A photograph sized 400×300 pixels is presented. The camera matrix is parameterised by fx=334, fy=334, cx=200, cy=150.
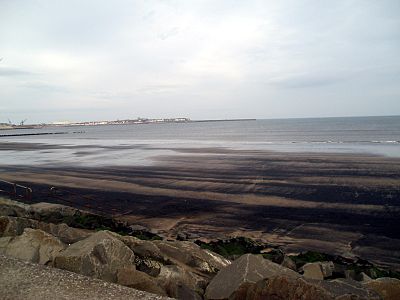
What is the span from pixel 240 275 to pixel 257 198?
11.4 meters

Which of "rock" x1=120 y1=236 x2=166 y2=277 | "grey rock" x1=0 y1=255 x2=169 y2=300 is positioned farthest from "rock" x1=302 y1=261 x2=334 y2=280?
"grey rock" x1=0 y1=255 x2=169 y2=300

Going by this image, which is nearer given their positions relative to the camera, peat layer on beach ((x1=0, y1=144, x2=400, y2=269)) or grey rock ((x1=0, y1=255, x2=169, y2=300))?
grey rock ((x1=0, y1=255, x2=169, y2=300))

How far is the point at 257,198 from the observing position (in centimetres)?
1644

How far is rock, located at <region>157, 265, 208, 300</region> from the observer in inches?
203

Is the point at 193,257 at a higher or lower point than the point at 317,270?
higher

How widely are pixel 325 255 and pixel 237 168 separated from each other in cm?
1594

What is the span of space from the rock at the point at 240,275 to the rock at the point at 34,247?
290 centimetres

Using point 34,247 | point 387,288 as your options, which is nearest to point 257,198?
point 387,288

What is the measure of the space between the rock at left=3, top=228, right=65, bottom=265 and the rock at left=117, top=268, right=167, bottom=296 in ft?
5.48

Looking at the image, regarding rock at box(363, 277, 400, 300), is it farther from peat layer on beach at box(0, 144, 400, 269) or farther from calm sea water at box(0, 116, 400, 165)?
calm sea water at box(0, 116, 400, 165)

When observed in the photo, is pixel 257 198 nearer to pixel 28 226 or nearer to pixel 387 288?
pixel 28 226

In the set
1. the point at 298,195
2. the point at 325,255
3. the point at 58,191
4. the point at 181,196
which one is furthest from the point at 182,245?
the point at 58,191

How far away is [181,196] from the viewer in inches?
676

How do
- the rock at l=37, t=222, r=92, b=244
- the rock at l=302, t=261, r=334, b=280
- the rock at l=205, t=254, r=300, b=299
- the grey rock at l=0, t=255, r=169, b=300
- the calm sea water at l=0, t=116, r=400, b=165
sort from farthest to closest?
the calm sea water at l=0, t=116, r=400, b=165
the rock at l=37, t=222, r=92, b=244
the rock at l=302, t=261, r=334, b=280
the rock at l=205, t=254, r=300, b=299
the grey rock at l=0, t=255, r=169, b=300
